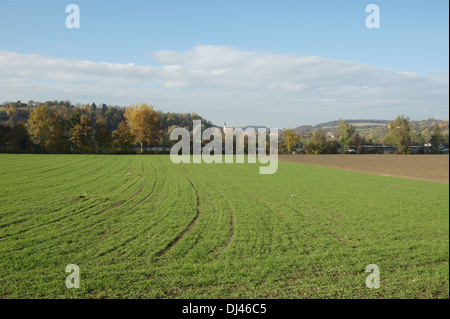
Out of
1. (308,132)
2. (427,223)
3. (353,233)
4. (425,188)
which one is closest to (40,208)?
(353,233)

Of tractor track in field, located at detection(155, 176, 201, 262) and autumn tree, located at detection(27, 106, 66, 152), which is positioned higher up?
autumn tree, located at detection(27, 106, 66, 152)

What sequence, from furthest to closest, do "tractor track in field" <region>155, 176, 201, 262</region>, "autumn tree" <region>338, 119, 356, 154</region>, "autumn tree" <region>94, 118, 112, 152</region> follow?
1. "autumn tree" <region>338, 119, 356, 154</region>
2. "autumn tree" <region>94, 118, 112, 152</region>
3. "tractor track in field" <region>155, 176, 201, 262</region>

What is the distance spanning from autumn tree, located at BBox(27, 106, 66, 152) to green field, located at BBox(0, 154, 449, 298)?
5364 centimetres

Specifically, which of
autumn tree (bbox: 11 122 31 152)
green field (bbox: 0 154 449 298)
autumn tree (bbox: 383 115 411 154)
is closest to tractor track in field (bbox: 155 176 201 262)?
green field (bbox: 0 154 449 298)

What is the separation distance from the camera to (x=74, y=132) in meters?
68.1

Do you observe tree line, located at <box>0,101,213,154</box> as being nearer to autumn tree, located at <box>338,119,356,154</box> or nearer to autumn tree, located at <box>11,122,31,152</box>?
autumn tree, located at <box>11,122,31,152</box>

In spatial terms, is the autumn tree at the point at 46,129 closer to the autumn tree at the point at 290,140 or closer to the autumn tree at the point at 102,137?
the autumn tree at the point at 102,137

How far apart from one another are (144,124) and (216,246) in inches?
2790

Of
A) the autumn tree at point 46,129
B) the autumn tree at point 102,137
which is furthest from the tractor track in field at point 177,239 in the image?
the autumn tree at point 102,137

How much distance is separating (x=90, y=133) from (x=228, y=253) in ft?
227

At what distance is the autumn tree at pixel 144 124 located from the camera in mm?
75938

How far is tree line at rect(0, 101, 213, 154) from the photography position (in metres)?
63.0

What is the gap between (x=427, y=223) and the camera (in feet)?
41.4
